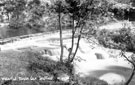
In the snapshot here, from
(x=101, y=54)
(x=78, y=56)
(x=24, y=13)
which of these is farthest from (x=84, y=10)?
(x=24, y=13)

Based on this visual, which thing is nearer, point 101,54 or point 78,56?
point 78,56

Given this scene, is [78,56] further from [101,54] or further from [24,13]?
[24,13]

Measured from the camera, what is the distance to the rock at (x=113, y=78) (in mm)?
16545

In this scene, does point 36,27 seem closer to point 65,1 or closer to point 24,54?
point 24,54

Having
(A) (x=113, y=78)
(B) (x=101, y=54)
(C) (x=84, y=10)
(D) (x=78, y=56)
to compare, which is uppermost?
(C) (x=84, y=10)

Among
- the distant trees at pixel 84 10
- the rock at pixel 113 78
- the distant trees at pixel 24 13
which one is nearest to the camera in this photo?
the distant trees at pixel 84 10

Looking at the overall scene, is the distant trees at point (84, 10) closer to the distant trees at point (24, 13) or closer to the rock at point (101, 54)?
the rock at point (101, 54)

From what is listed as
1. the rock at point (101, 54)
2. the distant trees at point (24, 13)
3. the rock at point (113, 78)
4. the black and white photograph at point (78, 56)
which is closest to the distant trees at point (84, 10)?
the black and white photograph at point (78, 56)

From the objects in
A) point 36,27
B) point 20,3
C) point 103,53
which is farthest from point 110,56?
point 20,3

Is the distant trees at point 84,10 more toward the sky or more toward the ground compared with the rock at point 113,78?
more toward the sky

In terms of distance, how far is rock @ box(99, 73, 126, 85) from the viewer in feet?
54.3

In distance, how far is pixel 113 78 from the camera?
1733 centimetres

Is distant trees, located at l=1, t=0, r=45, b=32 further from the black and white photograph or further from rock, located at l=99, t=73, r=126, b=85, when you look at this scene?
rock, located at l=99, t=73, r=126, b=85

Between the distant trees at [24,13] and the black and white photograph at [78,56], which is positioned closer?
the black and white photograph at [78,56]
